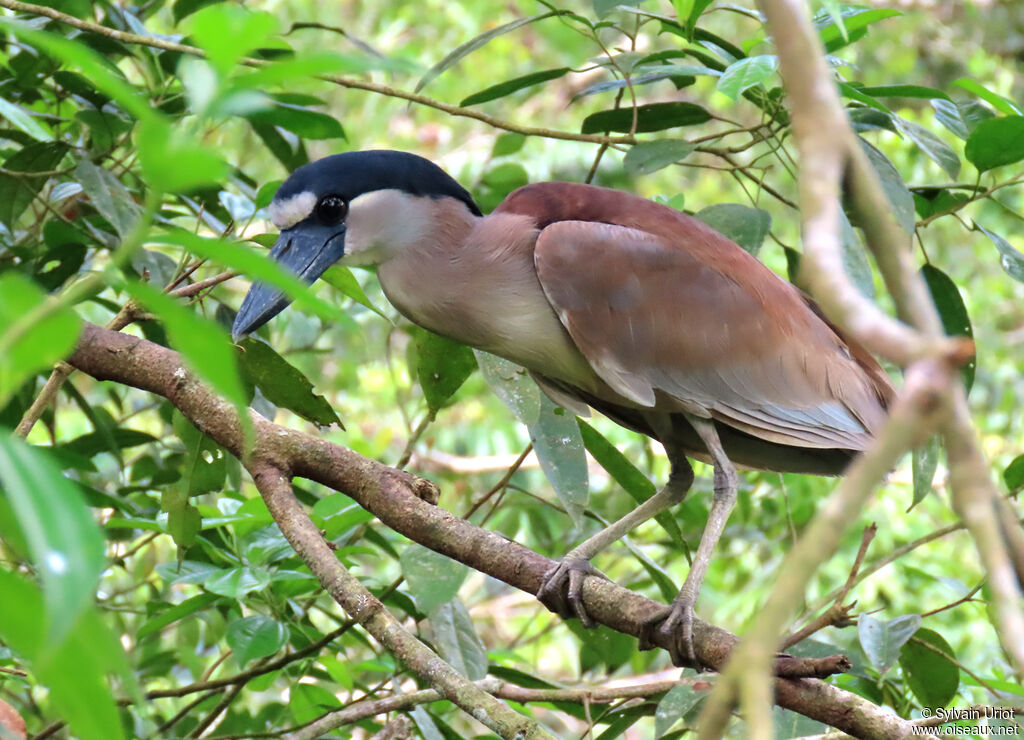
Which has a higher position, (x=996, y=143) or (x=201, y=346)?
(x=201, y=346)

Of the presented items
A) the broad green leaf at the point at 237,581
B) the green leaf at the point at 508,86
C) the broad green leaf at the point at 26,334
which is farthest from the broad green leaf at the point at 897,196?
the broad green leaf at the point at 26,334

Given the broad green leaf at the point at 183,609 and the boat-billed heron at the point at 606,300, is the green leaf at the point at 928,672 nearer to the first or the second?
the boat-billed heron at the point at 606,300

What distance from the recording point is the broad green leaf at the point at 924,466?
158 centimetres

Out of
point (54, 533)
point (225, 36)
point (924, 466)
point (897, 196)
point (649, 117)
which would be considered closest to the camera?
point (54, 533)

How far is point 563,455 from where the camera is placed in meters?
1.67

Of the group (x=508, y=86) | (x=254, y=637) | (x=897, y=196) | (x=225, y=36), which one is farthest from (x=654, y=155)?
(x=225, y=36)

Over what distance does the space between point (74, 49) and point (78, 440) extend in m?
1.33

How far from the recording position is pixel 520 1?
721cm

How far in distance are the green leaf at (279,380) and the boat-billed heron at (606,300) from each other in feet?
0.57

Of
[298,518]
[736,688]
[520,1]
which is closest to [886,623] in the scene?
[298,518]

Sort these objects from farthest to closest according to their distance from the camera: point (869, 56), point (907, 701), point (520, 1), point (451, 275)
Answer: point (520, 1), point (869, 56), point (451, 275), point (907, 701)

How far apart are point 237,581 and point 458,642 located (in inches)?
15.8

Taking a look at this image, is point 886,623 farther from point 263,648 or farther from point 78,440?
point 78,440

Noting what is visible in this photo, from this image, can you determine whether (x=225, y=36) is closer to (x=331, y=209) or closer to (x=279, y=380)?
(x=279, y=380)
